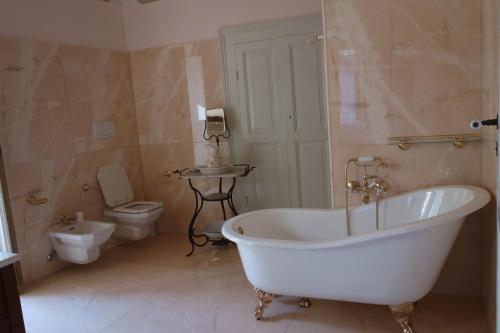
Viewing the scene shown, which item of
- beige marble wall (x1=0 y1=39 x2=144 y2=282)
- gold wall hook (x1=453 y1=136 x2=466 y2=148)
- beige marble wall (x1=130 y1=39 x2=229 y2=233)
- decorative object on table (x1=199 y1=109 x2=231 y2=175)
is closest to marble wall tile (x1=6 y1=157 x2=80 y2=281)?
beige marble wall (x1=0 y1=39 x2=144 y2=282)

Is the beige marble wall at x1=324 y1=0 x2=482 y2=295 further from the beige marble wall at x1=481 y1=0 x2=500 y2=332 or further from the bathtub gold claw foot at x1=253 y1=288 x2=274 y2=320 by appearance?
the bathtub gold claw foot at x1=253 y1=288 x2=274 y2=320

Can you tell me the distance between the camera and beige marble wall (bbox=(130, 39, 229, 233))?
4.02 m

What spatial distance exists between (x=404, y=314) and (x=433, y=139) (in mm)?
1085

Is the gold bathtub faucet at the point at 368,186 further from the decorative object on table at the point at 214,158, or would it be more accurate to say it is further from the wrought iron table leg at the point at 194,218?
the wrought iron table leg at the point at 194,218

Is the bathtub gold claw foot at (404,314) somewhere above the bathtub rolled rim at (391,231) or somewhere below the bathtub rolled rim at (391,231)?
below

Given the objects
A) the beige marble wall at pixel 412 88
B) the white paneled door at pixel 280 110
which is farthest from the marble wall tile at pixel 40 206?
the beige marble wall at pixel 412 88

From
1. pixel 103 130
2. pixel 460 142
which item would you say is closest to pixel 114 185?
pixel 103 130

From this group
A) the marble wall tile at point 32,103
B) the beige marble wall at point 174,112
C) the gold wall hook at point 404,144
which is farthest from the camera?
the beige marble wall at point 174,112

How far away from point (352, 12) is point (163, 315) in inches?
93.1

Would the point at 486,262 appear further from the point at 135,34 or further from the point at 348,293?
the point at 135,34

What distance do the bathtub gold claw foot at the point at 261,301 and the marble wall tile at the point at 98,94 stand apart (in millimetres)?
2280

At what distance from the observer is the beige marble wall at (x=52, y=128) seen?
125 inches

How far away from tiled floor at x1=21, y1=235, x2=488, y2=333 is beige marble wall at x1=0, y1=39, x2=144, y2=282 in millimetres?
504

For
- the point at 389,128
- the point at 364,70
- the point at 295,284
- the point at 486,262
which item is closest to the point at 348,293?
the point at 295,284
